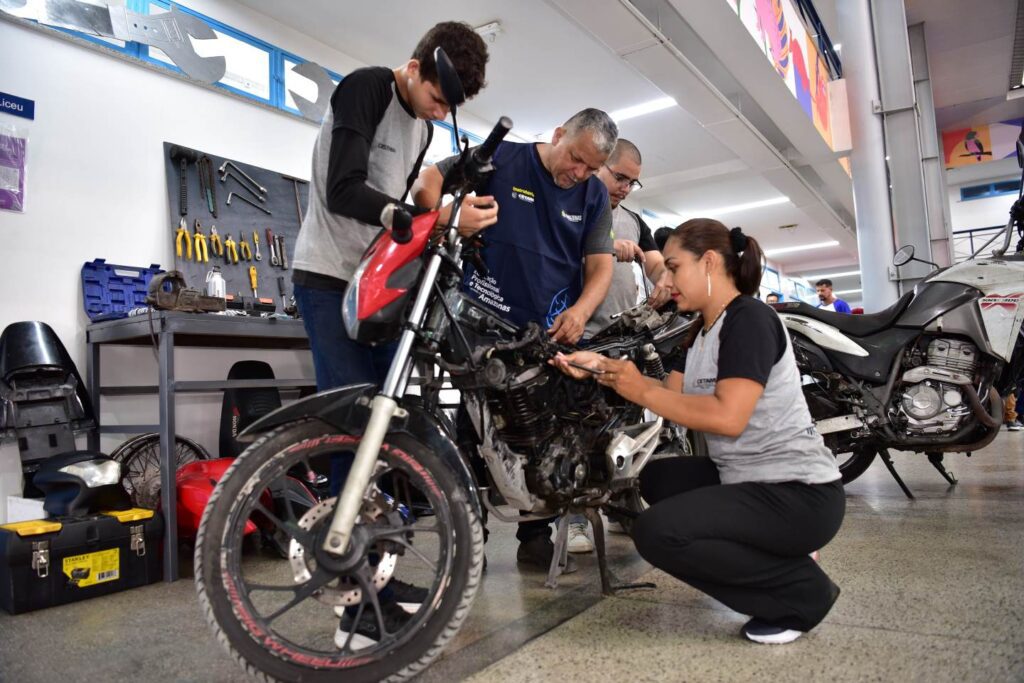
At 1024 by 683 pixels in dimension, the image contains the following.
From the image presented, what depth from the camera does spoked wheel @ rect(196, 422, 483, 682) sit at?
1149 mm

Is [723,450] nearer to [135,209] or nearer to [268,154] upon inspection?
[135,209]

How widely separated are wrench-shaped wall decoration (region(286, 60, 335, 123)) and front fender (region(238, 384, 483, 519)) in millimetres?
3569

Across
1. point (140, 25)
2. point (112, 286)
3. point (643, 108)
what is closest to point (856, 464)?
point (112, 286)

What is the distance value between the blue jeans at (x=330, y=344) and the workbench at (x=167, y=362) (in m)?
1.19

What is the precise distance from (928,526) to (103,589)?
3.07 m

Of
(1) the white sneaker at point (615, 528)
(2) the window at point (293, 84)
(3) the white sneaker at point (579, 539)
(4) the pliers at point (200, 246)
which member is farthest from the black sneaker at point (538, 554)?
(2) the window at point (293, 84)

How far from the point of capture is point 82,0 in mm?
3277

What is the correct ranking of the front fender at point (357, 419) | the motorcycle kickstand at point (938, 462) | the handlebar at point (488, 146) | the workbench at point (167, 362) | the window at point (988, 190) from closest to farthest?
the front fender at point (357, 419)
the handlebar at point (488, 146)
the workbench at point (167, 362)
the motorcycle kickstand at point (938, 462)
the window at point (988, 190)

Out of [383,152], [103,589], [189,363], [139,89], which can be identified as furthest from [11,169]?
[383,152]

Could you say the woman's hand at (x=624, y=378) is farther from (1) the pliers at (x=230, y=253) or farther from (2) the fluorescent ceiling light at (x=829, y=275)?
(2) the fluorescent ceiling light at (x=829, y=275)

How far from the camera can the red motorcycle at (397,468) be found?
117cm

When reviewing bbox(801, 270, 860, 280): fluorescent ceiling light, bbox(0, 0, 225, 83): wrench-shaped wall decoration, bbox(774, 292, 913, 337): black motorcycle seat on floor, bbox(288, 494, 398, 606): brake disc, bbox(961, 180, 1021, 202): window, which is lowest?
bbox(288, 494, 398, 606): brake disc

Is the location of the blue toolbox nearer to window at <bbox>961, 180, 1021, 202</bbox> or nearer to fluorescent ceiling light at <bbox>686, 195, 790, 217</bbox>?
fluorescent ceiling light at <bbox>686, 195, 790, 217</bbox>

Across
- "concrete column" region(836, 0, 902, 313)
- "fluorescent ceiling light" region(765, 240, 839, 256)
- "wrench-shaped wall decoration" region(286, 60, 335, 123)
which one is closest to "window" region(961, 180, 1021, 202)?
"fluorescent ceiling light" region(765, 240, 839, 256)
